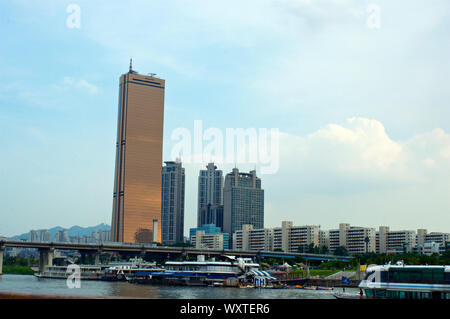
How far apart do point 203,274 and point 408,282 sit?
188 feet

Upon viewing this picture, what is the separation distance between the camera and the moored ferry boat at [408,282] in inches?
1447

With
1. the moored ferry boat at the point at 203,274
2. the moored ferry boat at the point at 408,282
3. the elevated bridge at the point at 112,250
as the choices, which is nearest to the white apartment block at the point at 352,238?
the elevated bridge at the point at 112,250

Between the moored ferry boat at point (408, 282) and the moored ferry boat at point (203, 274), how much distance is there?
4942 centimetres

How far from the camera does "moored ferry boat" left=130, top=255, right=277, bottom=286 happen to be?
91250 mm

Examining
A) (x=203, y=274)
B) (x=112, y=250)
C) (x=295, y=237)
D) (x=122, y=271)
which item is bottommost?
(x=122, y=271)

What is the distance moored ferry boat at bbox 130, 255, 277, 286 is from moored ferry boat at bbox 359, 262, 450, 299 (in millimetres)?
49418

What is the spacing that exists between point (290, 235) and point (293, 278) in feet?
330

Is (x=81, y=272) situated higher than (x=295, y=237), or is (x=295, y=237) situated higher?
(x=295, y=237)

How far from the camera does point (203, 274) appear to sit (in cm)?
9219

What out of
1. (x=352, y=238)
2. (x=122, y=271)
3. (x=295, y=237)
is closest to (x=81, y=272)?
(x=122, y=271)

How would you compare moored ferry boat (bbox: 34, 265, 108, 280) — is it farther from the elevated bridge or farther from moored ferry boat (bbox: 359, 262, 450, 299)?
moored ferry boat (bbox: 359, 262, 450, 299)

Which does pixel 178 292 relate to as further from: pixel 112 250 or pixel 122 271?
pixel 112 250
